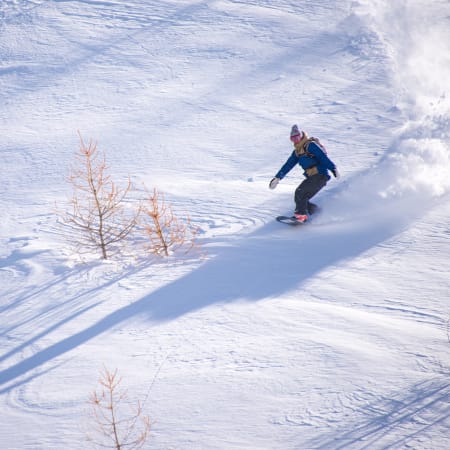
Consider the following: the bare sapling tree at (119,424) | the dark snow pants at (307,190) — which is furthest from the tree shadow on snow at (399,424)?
the dark snow pants at (307,190)

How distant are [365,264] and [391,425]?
9.60ft

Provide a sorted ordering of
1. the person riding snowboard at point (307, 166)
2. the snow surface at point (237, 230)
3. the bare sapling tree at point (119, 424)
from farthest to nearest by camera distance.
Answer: the person riding snowboard at point (307, 166)
the snow surface at point (237, 230)
the bare sapling tree at point (119, 424)

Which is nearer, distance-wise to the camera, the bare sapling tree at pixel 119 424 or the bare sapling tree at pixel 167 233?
the bare sapling tree at pixel 119 424

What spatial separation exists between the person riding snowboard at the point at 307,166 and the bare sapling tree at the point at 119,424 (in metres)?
4.26

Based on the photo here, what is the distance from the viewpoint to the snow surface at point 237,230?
4.29 m

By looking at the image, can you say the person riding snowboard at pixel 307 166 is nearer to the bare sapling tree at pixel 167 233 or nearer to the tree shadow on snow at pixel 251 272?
the tree shadow on snow at pixel 251 272

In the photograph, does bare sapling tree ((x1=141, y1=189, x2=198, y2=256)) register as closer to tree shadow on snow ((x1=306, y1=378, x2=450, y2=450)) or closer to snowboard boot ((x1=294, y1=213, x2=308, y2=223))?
snowboard boot ((x1=294, y1=213, x2=308, y2=223))

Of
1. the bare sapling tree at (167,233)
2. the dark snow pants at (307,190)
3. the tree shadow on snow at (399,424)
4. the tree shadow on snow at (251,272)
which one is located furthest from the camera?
the dark snow pants at (307,190)

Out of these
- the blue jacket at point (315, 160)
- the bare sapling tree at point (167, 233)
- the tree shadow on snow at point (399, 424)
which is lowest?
the tree shadow on snow at point (399, 424)

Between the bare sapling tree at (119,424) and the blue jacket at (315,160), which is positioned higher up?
the blue jacket at (315,160)

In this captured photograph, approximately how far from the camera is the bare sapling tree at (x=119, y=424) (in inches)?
157

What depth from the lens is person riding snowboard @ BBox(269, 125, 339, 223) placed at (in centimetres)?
746

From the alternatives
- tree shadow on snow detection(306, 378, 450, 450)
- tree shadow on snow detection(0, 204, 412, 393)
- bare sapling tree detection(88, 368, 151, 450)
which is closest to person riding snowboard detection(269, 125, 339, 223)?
tree shadow on snow detection(0, 204, 412, 393)

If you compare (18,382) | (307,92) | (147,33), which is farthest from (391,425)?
(147,33)
